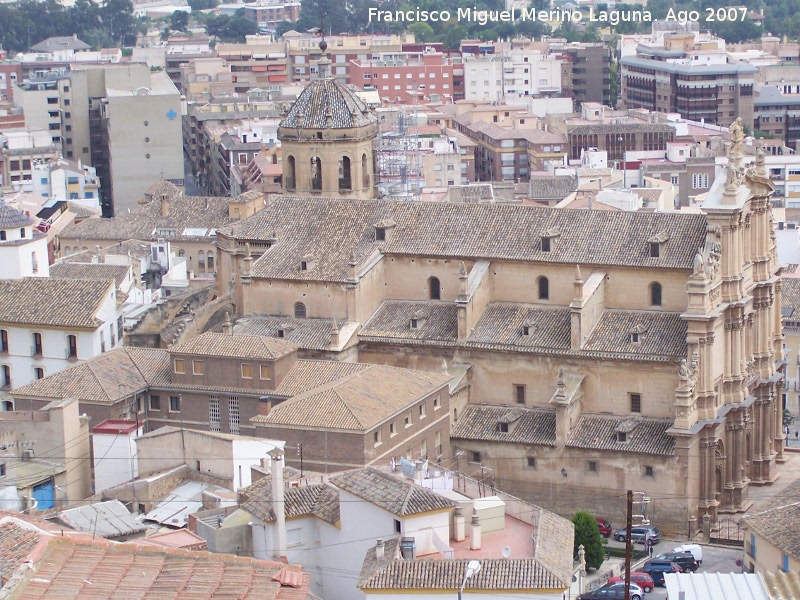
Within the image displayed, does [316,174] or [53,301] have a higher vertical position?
[316,174]

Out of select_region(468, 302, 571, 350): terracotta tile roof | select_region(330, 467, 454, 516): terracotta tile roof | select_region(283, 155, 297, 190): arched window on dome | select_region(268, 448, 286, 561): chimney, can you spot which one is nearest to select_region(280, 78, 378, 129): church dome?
select_region(283, 155, 297, 190): arched window on dome

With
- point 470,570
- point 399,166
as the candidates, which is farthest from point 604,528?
point 399,166

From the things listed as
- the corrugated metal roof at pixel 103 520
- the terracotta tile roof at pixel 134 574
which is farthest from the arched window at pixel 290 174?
the terracotta tile roof at pixel 134 574

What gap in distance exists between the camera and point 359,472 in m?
54.2

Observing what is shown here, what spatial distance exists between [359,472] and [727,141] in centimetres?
9398

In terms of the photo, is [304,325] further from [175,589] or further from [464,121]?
[464,121]

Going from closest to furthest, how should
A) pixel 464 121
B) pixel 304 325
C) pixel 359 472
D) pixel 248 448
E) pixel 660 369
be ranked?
pixel 359 472 < pixel 248 448 < pixel 660 369 < pixel 304 325 < pixel 464 121

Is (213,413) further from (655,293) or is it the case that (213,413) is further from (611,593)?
(611,593)

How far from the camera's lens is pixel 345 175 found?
285 ft

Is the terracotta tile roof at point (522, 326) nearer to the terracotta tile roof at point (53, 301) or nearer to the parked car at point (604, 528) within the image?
the parked car at point (604, 528)

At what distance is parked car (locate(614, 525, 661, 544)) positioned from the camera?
229 ft

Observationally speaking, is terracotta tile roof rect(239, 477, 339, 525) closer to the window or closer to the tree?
the tree

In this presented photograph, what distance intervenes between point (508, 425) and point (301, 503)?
803 inches

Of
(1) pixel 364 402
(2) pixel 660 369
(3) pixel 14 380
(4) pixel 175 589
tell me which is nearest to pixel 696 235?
(2) pixel 660 369
